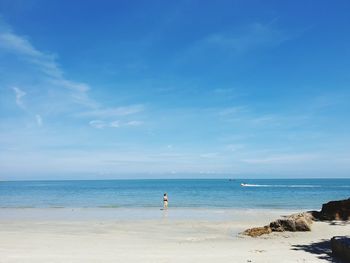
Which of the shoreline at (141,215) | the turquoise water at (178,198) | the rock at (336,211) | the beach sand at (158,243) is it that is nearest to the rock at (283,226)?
the beach sand at (158,243)

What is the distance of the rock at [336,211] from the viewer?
21.2 metres

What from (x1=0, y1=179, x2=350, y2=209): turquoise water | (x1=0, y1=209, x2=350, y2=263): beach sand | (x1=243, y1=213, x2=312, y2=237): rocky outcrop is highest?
(x1=243, y1=213, x2=312, y2=237): rocky outcrop

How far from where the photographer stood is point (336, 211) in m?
21.4

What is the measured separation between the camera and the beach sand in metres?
11.8

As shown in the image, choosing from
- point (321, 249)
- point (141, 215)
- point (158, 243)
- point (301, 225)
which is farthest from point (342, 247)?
point (141, 215)

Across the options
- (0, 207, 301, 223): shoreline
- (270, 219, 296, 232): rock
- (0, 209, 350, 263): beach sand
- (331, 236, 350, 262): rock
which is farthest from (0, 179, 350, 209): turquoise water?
(331, 236, 350, 262): rock

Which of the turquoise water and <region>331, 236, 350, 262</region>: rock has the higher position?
<region>331, 236, 350, 262</region>: rock

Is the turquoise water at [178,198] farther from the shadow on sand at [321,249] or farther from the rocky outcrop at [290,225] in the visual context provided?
the shadow on sand at [321,249]

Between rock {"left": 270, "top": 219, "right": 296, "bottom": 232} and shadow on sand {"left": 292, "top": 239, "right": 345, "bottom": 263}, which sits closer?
shadow on sand {"left": 292, "top": 239, "right": 345, "bottom": 263}

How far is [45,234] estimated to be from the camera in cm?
1780

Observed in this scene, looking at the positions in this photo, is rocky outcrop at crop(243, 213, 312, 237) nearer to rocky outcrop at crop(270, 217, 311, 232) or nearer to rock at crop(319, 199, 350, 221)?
rocky outcrop at crop(270, 217, 311, 232)

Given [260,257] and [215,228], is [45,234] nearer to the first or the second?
[215,228]

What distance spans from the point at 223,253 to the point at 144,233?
680cm

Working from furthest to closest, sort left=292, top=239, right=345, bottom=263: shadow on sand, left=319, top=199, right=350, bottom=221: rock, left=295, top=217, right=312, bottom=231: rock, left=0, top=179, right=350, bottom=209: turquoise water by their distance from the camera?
1. left=0, top=179, right=350, bottom=209: turquoise water
2. left=319, top=199, right=350, bottom=221: rock
3. left=295, top=217, right=312, bottom=231: rock
4. left=292, top=239, right=345, bottom=263: shadow on sand
